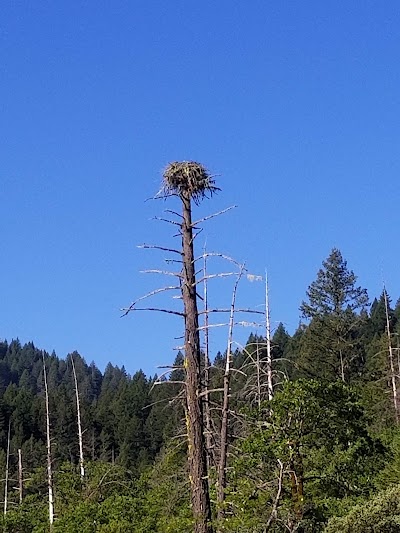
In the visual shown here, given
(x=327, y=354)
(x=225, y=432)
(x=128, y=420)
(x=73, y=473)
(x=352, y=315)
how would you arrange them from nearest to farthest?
(x=225, y=432), (x=73, y=473), (x=327, y=354), (x=352, y=315), (x=128, y=420)

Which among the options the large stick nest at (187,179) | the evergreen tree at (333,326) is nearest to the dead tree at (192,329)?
the large stick nest at (187,179)

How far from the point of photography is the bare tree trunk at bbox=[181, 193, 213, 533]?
450 inches

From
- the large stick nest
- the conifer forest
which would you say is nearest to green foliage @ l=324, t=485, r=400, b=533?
the conifer forest

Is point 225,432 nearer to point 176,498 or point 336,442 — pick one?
point 336,442

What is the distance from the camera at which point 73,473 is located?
32094 mm

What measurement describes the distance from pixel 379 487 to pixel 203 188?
8.64m

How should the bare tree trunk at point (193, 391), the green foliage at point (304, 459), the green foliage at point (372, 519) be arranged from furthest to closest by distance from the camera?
1. the green foliage at point (304, 459)
2. the green foliage at point (372, 519)
3. the bare tree trunk at point (193, 391)

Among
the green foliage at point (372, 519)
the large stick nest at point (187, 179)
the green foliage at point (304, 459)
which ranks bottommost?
the green foliage at point (372, 519)

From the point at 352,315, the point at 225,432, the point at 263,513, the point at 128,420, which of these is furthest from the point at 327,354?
the point at 128,420

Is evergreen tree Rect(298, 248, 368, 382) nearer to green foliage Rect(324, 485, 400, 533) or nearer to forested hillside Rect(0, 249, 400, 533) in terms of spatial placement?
forested hillside Rect(0, 249, 400, 533)

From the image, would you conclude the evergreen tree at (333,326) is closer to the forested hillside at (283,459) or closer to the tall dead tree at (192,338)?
the forested hillside at (283,459)

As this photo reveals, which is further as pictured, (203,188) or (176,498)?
(176,498)

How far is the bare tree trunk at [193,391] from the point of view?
11430 millimetres

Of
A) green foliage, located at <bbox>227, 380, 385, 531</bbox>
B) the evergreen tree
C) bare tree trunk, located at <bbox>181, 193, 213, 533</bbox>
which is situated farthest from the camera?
the evergreen tree
